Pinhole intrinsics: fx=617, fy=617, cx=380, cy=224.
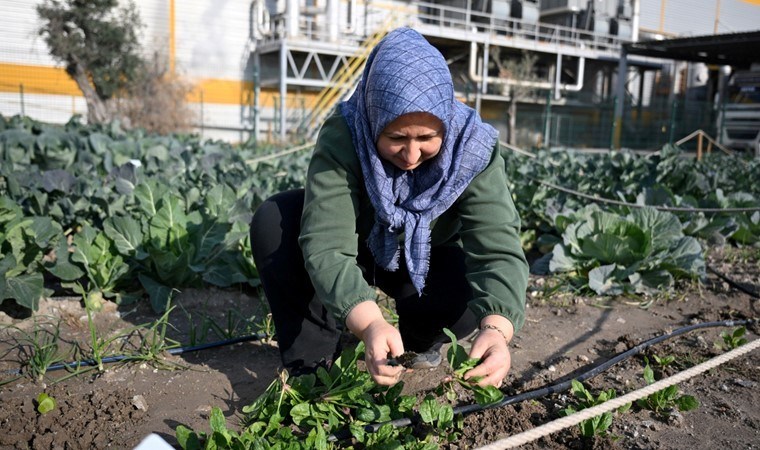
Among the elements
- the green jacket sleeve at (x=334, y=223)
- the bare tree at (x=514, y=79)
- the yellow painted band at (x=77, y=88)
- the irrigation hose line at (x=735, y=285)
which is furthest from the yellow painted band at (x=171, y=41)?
the green jacket sleeve at (x=334, y=223)

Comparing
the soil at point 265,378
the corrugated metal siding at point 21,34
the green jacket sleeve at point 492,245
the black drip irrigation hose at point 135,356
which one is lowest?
the soil at point 265,378

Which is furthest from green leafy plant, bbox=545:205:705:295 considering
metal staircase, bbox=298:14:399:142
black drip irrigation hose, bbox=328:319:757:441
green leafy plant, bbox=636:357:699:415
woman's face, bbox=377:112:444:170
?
metal staircase, bbox=298:14:399:142

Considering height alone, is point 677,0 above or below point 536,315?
above

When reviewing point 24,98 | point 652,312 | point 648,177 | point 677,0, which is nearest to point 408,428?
point 652,312

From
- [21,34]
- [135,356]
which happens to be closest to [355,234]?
[135,356]

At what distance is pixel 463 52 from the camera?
24.4 metres

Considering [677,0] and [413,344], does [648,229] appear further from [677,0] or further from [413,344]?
[677,0]

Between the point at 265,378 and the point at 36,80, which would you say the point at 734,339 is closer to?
the point at 265,378

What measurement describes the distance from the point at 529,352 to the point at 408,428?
87 centimetres

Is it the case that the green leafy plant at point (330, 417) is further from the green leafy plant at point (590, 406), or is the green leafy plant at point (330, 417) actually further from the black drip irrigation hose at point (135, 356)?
the black drip irrigation hose at point (135, 356)

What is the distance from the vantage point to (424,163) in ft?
5.72

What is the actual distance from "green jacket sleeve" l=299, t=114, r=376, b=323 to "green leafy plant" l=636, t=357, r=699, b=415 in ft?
3.22

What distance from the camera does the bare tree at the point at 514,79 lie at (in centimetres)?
2361

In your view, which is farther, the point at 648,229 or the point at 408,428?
the point at 648,229
